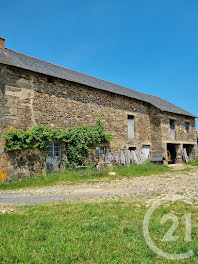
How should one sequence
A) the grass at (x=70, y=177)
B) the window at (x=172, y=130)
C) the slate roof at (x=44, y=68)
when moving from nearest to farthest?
the grass at (x=70, y=177) < the slate roof at (x=44, y=68) < the window at (x=172, y=130)

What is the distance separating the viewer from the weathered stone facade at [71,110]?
29.7 ft

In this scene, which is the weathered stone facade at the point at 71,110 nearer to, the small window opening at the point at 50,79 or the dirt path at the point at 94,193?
the small window opening at the point at 50,79

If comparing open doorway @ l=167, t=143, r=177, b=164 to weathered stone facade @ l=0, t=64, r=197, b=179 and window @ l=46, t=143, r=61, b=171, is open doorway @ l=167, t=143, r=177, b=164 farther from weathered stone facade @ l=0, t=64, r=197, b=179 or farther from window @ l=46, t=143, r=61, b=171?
window @ l=46, t=143, r=61, b=171

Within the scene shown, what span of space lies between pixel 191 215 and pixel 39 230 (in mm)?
2592

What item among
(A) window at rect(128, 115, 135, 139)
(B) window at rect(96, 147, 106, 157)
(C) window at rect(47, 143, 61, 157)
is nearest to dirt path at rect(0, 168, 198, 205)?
(C) window at rect(47, 143, 61, 157)

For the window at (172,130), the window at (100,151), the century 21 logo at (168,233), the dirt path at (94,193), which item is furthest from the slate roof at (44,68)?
the century 21 logo at (168,233)

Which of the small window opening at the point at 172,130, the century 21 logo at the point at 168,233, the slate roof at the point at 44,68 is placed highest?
the slate roof at the point at 44,68

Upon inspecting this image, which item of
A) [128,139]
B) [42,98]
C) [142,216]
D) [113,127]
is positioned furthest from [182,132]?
[142,216]

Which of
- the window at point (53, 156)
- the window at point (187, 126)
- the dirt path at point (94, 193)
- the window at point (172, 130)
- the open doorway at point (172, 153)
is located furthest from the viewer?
the window at point (187, 126)

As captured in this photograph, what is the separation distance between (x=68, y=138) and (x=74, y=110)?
1.83 m

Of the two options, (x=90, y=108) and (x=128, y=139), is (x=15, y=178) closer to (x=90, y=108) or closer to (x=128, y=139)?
(x=90, y=108)

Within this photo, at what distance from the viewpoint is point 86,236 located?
2.62 meters

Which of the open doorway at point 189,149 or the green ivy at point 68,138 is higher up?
the green ivy at point 68,138

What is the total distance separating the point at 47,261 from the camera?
6.89 ft
